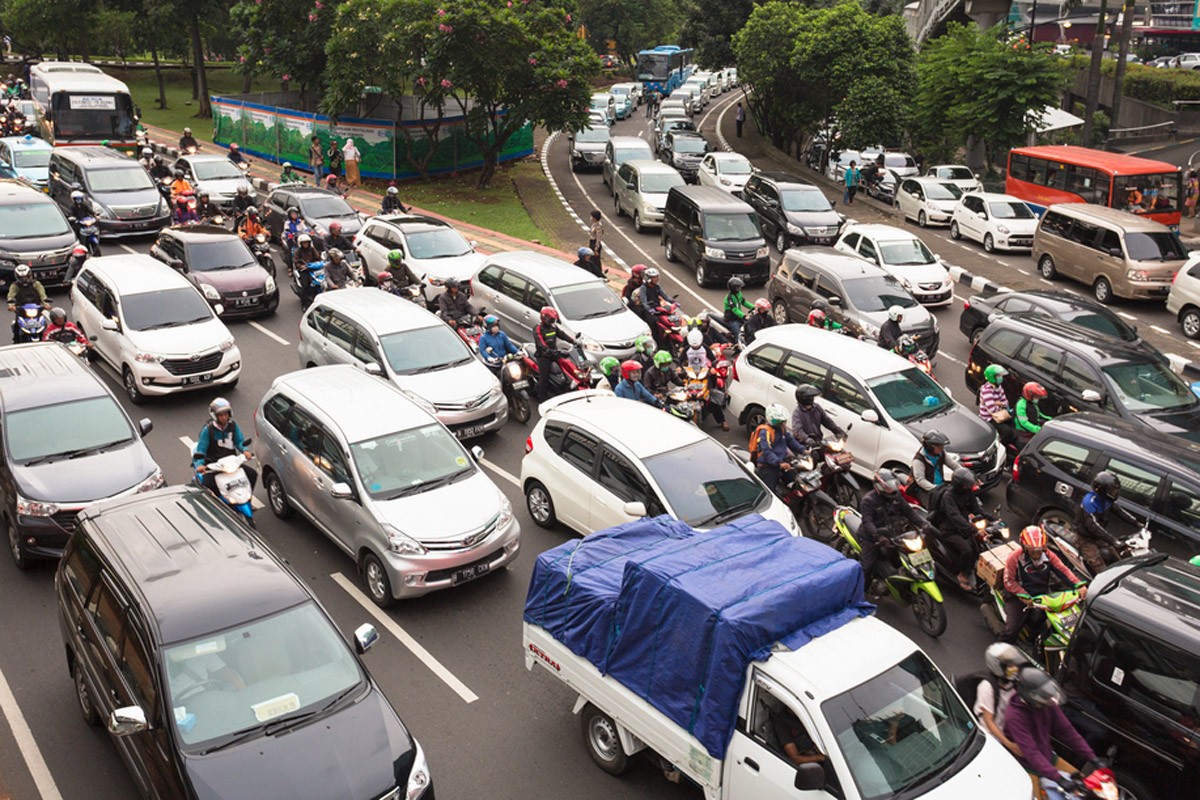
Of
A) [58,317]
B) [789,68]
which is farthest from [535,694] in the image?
[789,68]

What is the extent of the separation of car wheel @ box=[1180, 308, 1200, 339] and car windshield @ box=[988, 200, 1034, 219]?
785 cm

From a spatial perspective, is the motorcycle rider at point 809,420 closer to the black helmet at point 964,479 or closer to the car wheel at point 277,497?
the black helmet at point 964,479

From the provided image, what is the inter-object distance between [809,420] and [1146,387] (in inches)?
192

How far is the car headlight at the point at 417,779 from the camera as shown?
6730mm

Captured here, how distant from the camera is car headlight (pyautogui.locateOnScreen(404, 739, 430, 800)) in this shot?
22.1 ft

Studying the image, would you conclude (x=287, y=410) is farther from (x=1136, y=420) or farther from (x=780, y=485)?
(x=1136, y=420)

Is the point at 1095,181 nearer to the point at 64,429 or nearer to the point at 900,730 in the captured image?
the point at 900,730

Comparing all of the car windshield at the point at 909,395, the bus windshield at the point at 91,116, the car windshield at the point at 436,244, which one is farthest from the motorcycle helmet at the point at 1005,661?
the bus windshield at the point at 91,116

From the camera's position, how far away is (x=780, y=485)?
39.4ft

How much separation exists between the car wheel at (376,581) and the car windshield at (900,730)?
17.2 feet

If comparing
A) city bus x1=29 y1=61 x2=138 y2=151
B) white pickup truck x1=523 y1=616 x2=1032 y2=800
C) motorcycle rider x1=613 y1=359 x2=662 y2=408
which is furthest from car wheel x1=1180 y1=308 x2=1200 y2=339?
city bus x1=29 y1=61 x2=138 y2=151

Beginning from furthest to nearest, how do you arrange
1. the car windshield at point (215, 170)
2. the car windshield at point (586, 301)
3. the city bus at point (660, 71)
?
the city bus at point (660, 71), the car windshield at point (215, 170), the car windshield at point (586, 301)

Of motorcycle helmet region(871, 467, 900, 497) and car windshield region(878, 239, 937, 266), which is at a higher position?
car windshield region(878, 239, 937, 266)

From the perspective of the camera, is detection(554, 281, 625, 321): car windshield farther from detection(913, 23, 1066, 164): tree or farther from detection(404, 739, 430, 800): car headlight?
detection(913, 23, 1066, 164): tree
